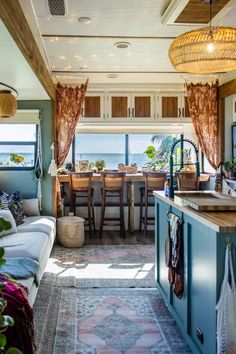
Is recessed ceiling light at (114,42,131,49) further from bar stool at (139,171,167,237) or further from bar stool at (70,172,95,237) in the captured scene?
bar stool at (139,171,167,237)

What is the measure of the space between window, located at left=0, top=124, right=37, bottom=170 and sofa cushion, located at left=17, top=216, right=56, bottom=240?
119 centimetres

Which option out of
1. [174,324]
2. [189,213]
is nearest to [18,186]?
[174,324]

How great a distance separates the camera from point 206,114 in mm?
6598

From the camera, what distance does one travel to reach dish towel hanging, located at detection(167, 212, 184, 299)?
2760 mm

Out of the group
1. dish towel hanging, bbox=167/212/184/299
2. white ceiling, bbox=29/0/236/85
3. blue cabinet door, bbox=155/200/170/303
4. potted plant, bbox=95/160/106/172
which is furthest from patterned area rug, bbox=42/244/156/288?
white ceiling, bbox=29/0/236/85

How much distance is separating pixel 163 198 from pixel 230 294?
4.95ft

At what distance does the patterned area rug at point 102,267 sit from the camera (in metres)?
4.20

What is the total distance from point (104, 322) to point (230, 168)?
369cm

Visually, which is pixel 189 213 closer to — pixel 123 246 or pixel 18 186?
pixel 123 246

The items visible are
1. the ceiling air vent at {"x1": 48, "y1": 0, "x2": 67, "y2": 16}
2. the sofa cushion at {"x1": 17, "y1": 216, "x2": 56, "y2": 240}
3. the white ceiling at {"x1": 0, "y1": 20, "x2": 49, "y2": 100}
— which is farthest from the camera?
the sofa cushion at {"x1": 17, "y1": 216, "x2": 56, "y2": 240}

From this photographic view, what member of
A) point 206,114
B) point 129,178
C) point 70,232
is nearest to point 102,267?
point 70,232

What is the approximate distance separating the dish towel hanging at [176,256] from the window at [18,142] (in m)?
3.77

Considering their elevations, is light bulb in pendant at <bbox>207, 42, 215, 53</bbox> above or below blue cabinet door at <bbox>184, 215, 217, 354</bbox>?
above

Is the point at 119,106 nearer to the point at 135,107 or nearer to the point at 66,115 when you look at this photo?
the point at 135,107
